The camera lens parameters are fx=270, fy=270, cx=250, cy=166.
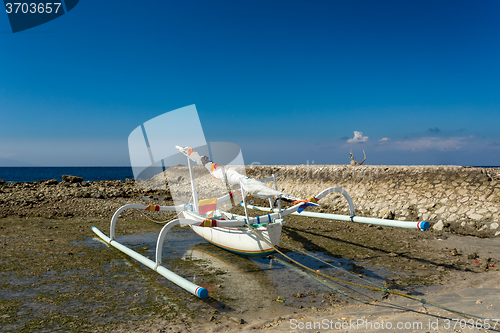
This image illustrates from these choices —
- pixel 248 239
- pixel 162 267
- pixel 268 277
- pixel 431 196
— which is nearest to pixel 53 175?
pixel 162 267

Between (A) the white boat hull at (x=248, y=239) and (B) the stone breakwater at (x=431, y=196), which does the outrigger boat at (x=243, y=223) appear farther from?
(B) the stone breakwater at (x=431, y=196)

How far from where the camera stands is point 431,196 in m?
11.2

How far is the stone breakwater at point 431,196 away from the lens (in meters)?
9.59

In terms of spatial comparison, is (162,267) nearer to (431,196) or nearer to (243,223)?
(243,223)

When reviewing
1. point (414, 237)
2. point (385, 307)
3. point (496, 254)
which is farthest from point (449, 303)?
point (414, 237)

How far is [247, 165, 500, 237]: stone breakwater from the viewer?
31.5 ft

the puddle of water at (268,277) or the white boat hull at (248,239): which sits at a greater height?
the white boat hull at (248,239)

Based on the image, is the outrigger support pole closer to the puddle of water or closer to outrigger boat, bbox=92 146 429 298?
outrigger boat, bbox=92 146 429 298

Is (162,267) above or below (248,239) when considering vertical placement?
below

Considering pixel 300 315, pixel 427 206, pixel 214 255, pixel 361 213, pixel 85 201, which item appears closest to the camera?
pixel 300 315

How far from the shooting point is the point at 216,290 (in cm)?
543

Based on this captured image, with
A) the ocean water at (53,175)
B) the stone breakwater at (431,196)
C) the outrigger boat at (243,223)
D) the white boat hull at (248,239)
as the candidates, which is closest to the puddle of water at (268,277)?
the white boat hull at (248,239)

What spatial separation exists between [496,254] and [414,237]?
A: 2.18 m

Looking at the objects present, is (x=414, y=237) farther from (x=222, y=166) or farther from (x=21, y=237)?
(x=21, y=237)
